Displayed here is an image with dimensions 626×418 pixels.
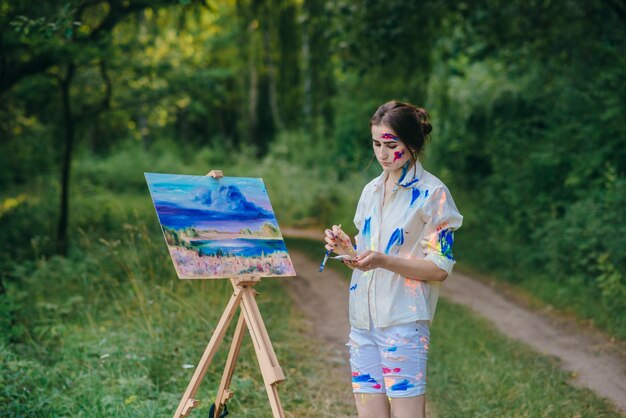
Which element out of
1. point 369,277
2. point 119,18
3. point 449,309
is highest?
point 119,18

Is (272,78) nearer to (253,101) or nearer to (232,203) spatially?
(253,101)

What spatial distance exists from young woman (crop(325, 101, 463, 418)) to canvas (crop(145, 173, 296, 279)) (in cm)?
68

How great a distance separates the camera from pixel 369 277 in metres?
2.77

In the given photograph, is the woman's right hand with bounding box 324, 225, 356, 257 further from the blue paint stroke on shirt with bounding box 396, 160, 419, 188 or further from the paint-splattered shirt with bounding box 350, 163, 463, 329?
the blue paint stroke on shirt with bounding box 396, 160, 419, 188

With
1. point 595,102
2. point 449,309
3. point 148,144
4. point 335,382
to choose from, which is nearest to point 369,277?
point 335,382

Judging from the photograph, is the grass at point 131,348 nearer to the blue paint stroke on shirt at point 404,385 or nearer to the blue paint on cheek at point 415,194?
the blue paint stroke on shirt at point 404,385

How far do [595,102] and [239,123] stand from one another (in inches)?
652

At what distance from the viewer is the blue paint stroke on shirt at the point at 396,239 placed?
2711mm

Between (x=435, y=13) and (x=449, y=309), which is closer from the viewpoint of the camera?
(x=449, y=309)

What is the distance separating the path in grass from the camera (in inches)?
212

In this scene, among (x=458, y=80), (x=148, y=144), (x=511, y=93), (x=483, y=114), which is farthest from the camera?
(x=148, y=144)

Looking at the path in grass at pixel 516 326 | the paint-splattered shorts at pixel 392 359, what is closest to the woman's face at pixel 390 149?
the paint-splattered shorts at pixel 392 359

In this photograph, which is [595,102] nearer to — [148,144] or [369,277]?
[369,277]

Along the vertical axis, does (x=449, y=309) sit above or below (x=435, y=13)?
below
